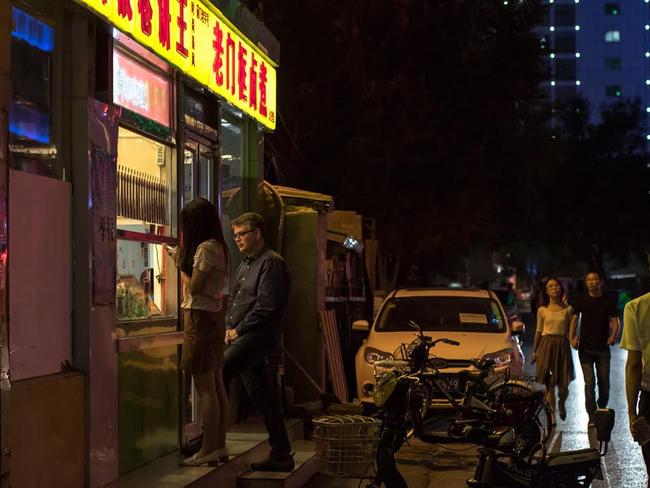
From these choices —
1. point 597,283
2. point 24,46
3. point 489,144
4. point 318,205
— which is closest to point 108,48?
point 24,46

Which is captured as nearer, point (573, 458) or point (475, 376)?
point (573, 458)

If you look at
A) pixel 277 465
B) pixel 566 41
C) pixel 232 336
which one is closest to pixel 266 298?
pixel 232 336

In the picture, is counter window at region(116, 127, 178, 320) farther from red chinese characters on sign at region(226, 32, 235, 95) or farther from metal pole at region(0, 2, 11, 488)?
metal pole at region(0, 2, 11, 488)

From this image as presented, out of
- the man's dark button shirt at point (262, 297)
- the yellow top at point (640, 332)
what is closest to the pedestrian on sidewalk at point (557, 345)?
the man's dark button shirt at point (262, 297)

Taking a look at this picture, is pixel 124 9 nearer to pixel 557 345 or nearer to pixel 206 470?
pixel 206 470

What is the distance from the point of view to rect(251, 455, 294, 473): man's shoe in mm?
7974

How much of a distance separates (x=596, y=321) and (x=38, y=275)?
7.35 meters

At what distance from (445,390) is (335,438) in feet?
5.22

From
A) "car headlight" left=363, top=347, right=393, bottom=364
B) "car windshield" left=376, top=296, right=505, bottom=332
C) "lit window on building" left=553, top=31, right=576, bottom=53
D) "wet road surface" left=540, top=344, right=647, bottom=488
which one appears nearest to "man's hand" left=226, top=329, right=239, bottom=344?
"wet road surface" left=540, top=344, right=647, bottom=488

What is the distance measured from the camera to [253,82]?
1062 cm

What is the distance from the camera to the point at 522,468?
6.29 m

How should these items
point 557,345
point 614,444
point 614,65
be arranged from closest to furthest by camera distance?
point 614,444 < point 557,345 < point 614,65

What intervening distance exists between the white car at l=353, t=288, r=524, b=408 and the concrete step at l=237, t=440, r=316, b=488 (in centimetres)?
230

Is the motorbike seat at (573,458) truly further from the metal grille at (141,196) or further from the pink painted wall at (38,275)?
the metal grille at (141,196)
